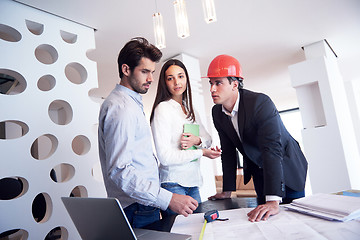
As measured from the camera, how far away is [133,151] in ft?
3.90

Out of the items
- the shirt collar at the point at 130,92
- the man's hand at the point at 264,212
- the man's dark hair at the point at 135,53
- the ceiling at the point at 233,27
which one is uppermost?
the ceiling at the point at 233,27

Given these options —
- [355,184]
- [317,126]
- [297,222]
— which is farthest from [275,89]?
[297,222]

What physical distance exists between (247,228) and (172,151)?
71 centimetres

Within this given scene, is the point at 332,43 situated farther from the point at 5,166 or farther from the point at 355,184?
the point at 5,166

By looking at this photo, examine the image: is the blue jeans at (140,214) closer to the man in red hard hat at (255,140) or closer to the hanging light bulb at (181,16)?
the man in red hard hat at (255,140)

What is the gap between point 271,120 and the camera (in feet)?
4.28

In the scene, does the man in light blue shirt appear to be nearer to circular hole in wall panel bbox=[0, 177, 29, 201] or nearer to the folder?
the folder

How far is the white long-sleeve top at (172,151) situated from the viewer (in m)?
1.48

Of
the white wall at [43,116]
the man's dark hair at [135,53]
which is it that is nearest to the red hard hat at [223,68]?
the man's dark hair at [135,53]

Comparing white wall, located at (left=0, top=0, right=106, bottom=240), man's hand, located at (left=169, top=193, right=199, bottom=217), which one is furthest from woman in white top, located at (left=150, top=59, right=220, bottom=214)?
white wall, located at (left=0, top=0, right=106, bottom=240)

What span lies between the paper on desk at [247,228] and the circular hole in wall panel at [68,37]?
270 centimetres

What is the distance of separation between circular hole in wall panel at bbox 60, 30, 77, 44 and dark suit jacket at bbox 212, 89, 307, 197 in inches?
85.6

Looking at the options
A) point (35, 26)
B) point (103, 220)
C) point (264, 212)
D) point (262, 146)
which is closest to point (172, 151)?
point (262, 146)

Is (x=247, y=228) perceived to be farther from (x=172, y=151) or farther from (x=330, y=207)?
(x=172, y=151)
